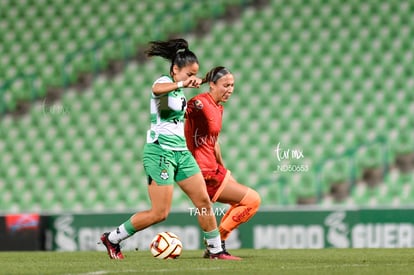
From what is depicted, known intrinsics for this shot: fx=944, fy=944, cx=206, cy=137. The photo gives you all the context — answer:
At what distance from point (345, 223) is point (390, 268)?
4388mm

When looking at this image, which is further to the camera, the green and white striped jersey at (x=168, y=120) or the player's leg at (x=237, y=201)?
the player's leg at (x=237, y=201)

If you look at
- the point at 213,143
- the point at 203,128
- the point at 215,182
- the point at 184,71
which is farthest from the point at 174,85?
the point at 215,182

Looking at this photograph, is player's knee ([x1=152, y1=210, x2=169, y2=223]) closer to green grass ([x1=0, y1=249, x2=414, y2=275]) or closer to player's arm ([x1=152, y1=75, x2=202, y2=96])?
green grass ([x1=0, y1=249, x2=414, y2=275])

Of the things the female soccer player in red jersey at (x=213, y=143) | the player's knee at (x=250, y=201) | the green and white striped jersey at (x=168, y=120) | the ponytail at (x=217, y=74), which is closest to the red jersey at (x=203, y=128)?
the female soccer player in red jersey at (x=213, y=143)

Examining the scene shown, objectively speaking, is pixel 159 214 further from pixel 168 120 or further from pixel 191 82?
pixel 191 82

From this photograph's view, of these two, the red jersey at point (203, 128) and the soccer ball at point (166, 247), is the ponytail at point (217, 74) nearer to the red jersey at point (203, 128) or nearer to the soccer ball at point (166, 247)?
the red jersey at point (203, 128)

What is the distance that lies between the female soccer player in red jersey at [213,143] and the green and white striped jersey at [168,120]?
0.49 m

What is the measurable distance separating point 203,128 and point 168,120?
592 mm

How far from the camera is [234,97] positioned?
14.4 metres

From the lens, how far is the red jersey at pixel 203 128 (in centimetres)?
787

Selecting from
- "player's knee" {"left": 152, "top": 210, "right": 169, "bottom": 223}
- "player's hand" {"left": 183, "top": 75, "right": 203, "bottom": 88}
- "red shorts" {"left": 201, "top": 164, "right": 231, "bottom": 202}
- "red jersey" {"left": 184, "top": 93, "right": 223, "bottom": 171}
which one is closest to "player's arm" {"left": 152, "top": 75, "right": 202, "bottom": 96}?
"player's hand" {"left": 183, "top": 75, "right": 203, "bottom": 88}

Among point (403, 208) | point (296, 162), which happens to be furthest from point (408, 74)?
point (403, 208)

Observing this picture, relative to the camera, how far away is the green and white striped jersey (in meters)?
7.33

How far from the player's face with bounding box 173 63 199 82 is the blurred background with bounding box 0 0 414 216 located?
532 cm
